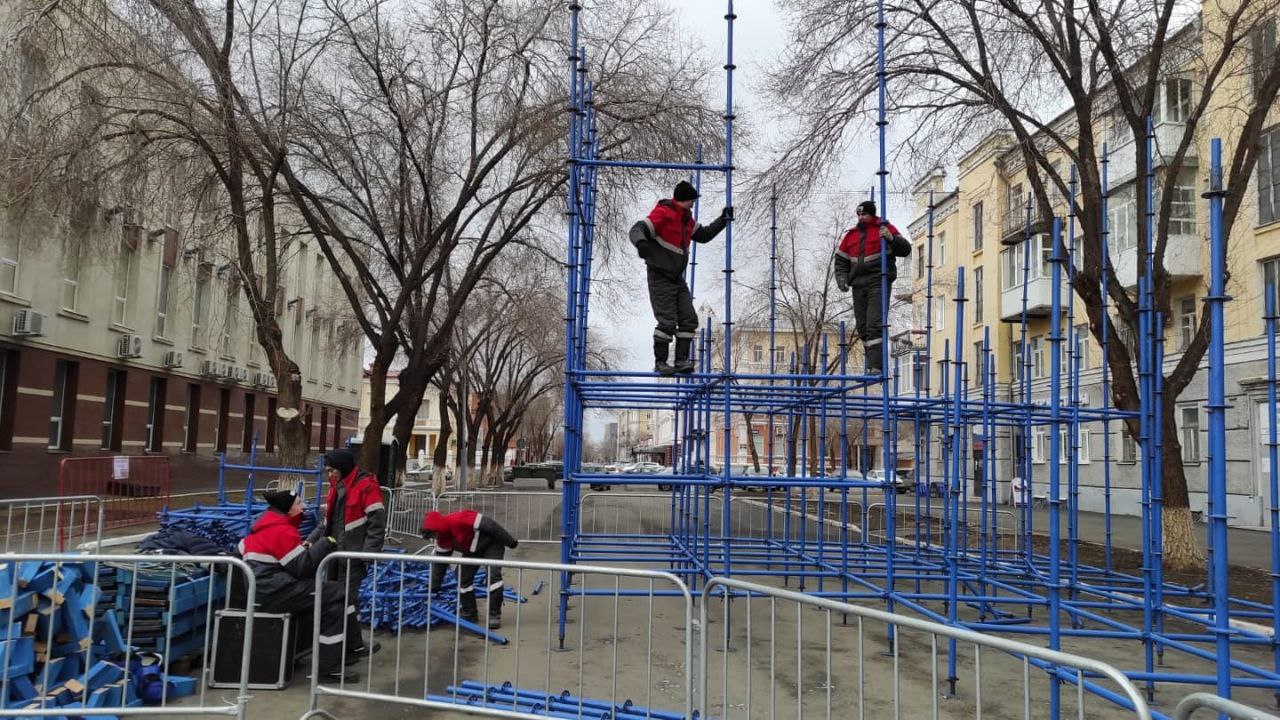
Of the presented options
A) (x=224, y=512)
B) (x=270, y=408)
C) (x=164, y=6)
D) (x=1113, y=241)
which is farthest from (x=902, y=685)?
(x=270, y=408)

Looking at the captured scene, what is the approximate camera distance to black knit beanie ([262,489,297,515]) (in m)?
6.59

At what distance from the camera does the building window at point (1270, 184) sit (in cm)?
1886

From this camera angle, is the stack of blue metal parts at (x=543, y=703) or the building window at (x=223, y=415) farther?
the building window at (x=223, y=415)

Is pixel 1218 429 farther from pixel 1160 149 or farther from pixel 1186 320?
pixel 1186 320

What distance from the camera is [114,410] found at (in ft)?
70.9

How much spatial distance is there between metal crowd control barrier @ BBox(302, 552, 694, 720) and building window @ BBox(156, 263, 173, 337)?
17.9 meters

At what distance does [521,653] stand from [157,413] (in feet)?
68.1

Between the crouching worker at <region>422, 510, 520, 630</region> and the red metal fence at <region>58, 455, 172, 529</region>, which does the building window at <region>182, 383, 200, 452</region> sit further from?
the crouching worker at <region>422, 510, 520, 630</region>

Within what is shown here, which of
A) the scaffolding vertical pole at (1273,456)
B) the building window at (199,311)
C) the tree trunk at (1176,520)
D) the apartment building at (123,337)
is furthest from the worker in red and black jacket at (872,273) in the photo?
the building window at (199,311)

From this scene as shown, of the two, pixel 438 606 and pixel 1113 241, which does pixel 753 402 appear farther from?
pixel 1113 241

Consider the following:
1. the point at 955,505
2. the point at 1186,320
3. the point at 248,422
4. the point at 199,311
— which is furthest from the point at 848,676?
the point at 248,422

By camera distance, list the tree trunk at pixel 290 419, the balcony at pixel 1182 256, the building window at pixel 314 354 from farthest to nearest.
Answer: the building window at pixel 314 354 < the balcony at pixel 1182 256 < the tree trunk at pixel 290 419

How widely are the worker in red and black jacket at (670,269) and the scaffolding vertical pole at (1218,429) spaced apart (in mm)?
3476

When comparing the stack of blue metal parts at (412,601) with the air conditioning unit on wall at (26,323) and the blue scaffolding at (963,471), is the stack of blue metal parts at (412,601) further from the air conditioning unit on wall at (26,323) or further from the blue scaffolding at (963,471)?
the air conditioning unit on wall at (26,323)
